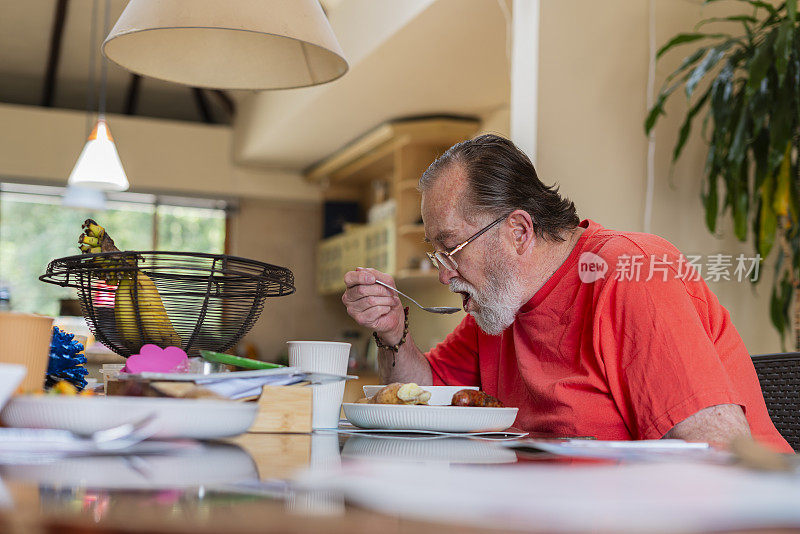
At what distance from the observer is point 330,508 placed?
20.4 inches

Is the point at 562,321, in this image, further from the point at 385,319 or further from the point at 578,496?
the point at 578,496

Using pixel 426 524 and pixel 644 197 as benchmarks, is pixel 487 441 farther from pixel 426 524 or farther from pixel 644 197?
pixel 644 197

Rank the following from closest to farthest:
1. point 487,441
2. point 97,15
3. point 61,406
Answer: point 61,406 → point 487,441 → point 97,15

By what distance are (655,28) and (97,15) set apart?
4869 mm

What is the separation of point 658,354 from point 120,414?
885 millimetres

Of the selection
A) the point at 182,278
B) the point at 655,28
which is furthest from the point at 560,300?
the point at 655,28

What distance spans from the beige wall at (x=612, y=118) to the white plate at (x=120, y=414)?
7.65 ft

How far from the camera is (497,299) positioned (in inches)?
68.4

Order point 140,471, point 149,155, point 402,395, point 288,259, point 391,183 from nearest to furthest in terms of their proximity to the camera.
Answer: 1. point 140,471
2. point 402,395
3. point 391,183
4. point 149,155
5. point 288,259

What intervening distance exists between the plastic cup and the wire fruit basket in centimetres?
33

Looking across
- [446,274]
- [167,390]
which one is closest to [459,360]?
[446,274]

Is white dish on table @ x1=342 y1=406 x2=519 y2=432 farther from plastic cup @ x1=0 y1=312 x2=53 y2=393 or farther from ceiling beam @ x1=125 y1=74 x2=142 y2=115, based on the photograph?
ceiling beam @ x1=125 y1=74 x2=142 y2=115

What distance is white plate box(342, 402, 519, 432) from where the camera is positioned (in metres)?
1.17

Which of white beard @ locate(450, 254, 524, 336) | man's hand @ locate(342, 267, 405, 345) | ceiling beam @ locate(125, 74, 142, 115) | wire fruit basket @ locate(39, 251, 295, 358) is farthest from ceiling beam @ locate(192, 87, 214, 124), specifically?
wire fruit basket @ locate(39, 251, 295, 358)
